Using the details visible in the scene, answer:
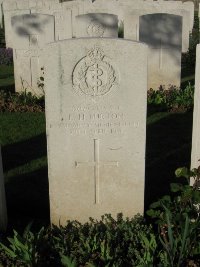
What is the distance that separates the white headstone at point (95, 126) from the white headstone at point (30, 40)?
484 centimetres

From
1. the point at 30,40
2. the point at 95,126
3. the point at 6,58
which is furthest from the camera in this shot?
the point at 6,58

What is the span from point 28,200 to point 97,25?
17.9 feet

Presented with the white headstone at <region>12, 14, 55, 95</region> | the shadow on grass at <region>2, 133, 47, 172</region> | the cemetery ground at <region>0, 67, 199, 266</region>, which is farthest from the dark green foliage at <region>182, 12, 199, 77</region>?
the shadow on grass at <region>2, 133, 47, 172</region>

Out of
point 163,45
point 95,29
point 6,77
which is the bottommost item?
point 6,77

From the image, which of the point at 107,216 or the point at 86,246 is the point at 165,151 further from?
the point at 86,246

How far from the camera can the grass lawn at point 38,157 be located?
5.23m

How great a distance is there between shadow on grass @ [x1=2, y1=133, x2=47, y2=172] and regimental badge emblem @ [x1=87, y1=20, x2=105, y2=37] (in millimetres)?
3316

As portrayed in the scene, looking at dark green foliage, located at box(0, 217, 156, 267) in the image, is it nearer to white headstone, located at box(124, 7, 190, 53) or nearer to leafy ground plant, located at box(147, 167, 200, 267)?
leafy ground plant, located at box(147, 167, 200, 267)

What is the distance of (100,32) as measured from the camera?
9695 mm

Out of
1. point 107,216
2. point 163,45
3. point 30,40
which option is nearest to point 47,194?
point 107,216

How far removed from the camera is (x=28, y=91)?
951cm

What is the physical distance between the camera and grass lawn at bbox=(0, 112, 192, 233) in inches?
206

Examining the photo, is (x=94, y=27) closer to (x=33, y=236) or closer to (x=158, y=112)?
(x=158, y=112)

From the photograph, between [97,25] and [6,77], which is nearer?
[97,25]
